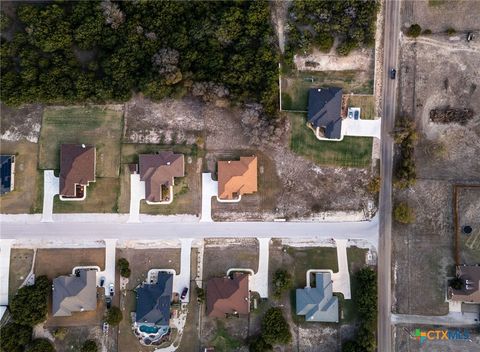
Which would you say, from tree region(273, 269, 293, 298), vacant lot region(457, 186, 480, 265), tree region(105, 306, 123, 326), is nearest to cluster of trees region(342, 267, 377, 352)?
tree region(273, 269, 293, 298)

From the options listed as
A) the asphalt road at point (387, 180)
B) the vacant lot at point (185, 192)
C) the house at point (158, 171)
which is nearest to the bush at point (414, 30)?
the asphalt road at point (387, 180)

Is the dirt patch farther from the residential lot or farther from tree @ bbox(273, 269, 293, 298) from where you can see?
tree @ bbox(273, 269, 293, 298)

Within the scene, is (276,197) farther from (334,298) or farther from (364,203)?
(334,298)

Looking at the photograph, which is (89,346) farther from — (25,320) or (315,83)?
(315,83)

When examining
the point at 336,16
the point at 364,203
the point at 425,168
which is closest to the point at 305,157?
the point at 364,203

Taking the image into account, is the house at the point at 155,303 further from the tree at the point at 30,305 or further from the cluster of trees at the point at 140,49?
the cluster of trees at the point at 140,49

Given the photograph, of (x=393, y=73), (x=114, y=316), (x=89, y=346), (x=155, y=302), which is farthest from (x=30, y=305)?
(x=393, y=73)
